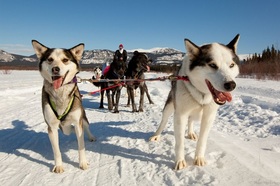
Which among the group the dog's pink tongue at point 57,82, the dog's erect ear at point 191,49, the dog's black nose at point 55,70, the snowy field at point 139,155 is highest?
the dog's erect ear at point 191,49

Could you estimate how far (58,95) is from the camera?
314 cm

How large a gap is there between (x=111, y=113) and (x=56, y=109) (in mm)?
4201

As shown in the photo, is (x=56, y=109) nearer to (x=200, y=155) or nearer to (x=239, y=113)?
(x=200, y=155)

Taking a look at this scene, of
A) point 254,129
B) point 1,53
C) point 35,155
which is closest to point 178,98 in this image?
point 35,155

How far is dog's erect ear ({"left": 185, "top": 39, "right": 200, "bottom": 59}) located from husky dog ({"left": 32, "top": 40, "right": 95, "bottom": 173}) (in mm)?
1405

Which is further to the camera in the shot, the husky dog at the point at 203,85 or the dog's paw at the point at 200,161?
the dog's paw at the point at 200,161

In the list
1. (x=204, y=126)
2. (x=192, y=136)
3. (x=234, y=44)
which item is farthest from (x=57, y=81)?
(x=192, y=136)

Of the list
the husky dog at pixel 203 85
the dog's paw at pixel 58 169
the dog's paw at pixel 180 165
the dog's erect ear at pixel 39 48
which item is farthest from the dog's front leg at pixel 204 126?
the dog's erect ear at pixel 39 48

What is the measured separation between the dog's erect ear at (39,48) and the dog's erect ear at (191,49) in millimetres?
1714

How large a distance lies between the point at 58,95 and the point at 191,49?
164 centimetres

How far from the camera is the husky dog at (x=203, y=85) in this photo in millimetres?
2510

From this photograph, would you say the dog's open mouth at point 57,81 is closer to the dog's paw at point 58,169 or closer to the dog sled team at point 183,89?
the dog sled team at point 183,89

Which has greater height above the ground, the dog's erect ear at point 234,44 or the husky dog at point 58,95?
the dog's erect ear at point 234,44

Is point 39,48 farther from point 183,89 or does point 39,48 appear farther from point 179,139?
point 179,139
